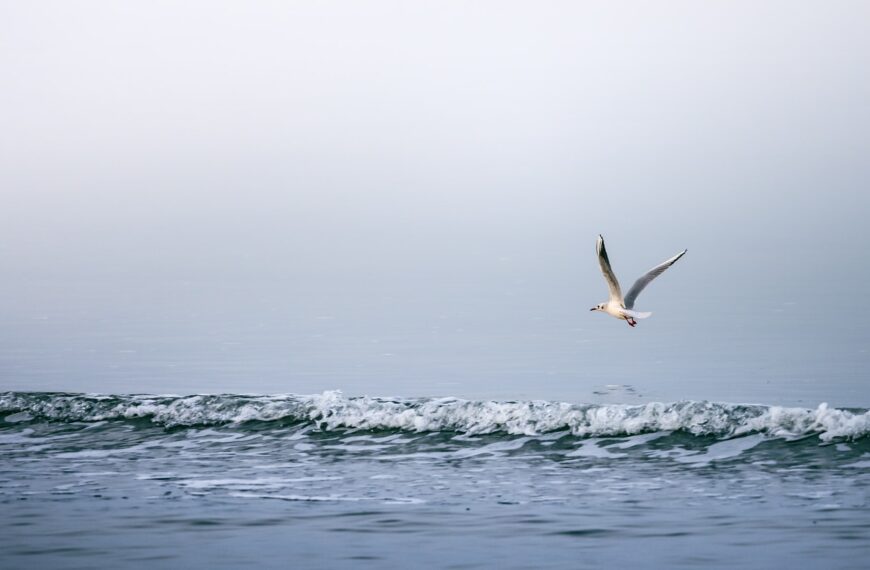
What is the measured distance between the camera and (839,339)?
1325 inches

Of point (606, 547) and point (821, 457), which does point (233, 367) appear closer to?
point (821, 457)

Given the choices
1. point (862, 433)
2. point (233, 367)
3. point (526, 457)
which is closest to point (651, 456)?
point (526, 457)

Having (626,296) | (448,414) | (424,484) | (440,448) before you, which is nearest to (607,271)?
(626,296)

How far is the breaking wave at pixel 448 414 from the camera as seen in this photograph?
62.3ft

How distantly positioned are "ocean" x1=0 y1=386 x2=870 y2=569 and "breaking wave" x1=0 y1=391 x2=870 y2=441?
1.8 inches

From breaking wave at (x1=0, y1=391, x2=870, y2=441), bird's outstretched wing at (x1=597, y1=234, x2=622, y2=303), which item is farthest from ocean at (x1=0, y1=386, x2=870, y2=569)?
bird's outstretched wing at (x1=597, y1=234, x2=622, y2=303)

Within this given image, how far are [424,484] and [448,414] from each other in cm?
532

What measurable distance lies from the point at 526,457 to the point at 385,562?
6.31 m

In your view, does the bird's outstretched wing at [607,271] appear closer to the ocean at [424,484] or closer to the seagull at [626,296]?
the seagull at [626,296]

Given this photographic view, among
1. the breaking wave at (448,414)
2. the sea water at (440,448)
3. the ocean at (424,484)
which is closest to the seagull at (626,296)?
the sea water at (440,448)

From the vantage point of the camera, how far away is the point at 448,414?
2097 cm

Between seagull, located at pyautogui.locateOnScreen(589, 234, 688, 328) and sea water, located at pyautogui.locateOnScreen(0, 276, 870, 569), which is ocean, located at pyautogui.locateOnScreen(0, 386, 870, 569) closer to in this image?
sea water, located at pyautogui.locateOnScreen(0, 276, 870, 569)

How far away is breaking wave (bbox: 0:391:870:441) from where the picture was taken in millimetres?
19000

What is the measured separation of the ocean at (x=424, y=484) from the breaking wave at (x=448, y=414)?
0.05 m
